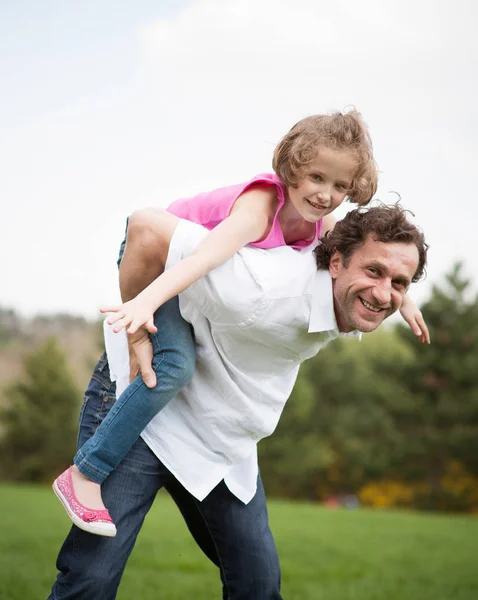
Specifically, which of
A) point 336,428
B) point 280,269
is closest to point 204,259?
point 280,269

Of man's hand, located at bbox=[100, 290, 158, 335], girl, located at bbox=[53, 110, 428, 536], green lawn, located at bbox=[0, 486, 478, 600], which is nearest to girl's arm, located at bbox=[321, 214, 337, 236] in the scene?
girl, located at bbox=[53, 110, 428, 536]

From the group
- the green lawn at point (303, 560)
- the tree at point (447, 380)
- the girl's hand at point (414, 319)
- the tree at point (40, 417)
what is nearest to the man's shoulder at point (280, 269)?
the girl's hand at point (414, 319)

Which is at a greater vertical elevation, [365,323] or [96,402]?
[365,323]

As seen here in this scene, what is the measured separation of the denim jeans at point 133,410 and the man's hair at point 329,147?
926 mm

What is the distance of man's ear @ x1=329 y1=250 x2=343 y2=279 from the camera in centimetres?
299

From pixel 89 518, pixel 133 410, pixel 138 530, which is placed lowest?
pixel 138 530

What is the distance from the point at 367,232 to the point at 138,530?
1.49 meters

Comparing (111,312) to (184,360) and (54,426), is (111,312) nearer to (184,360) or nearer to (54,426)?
(184,360)

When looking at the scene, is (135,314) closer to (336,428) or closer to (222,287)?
(222,287)

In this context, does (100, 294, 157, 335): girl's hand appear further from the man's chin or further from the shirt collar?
the man's chin

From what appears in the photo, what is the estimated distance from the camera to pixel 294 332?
114 inches

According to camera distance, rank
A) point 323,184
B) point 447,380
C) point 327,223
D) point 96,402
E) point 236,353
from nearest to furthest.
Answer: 1. point 236,353
2. point 96,402
3. point 323,184
4. point 327,223
5. point 447,380

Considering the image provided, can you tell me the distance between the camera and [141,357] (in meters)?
2.92

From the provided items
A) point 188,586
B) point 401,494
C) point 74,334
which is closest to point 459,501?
point 401,494
